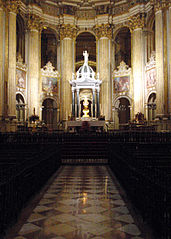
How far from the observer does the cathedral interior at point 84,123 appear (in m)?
3.82

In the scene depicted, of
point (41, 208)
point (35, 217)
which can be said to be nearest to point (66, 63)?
point (41, 208)

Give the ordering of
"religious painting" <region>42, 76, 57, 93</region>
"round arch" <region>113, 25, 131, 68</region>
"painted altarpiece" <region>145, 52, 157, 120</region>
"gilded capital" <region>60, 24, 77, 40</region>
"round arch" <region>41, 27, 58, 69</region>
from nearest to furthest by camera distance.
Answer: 1. "painted altarpiece" <region>145, 52, 157, 120</region>
2. "religious painting" <region>42, 76, 57, 93</region>
3. "gilded capital" <region>60, 24, 77, 40</region>
4. "round arch" <region>113, 25, 131, 68</region>
5. "round arch" <region>41, 27, 58, 69</region>

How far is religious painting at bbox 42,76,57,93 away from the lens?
24.3 metres

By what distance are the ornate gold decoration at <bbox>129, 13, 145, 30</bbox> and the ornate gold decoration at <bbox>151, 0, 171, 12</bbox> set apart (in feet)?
8.14

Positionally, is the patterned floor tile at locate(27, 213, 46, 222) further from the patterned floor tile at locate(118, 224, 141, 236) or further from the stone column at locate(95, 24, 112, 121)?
the stone column at locate(95, 24, 112, 121)

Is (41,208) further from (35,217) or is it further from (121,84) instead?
(121,84)

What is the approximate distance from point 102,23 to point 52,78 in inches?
262

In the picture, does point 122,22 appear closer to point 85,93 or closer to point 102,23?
point 102,23

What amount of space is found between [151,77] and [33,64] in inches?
386

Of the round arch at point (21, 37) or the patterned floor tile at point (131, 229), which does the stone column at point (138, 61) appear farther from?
the patterned floor tile at point (131, 229)

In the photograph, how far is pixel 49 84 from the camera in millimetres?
24469

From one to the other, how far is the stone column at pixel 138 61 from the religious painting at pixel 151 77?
603 millimetres

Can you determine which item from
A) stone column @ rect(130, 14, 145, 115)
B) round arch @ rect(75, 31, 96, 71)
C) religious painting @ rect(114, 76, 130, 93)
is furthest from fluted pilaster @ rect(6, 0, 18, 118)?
round arch @ rect(75, 31, 96, 71)

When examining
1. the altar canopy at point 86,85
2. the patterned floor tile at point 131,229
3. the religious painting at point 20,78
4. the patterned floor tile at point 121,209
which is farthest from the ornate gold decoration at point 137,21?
the patterned floor tile at point 131,229
